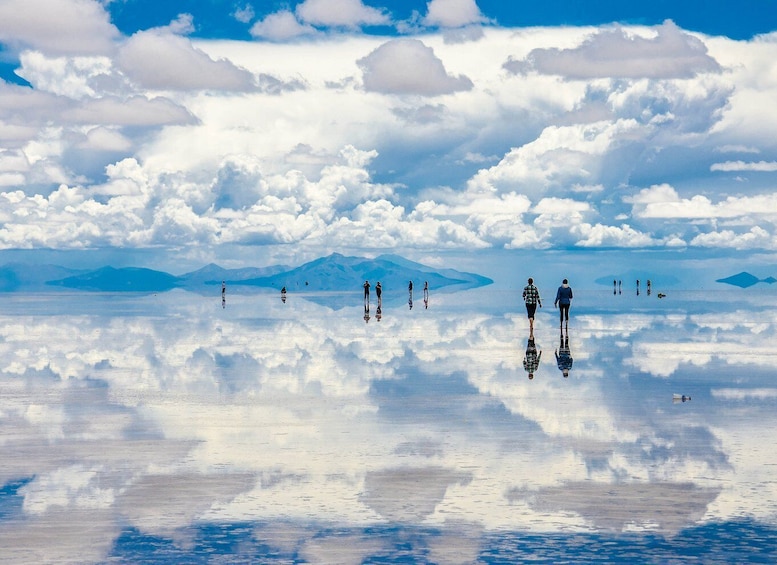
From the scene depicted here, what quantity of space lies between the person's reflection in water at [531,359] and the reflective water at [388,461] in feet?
1.19

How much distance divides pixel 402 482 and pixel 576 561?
486cm

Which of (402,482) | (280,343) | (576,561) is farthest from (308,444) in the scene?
(280,343)

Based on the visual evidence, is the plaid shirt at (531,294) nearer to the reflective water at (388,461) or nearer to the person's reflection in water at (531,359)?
the person's reflection in water at (531,359)

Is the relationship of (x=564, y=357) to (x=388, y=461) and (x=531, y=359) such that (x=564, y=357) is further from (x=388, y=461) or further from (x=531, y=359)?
(x=388, y=461)

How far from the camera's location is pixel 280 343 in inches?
1957

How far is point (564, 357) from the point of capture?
41656 millimetres

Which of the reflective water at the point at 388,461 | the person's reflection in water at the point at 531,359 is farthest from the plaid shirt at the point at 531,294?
the reflective water at the point at 388,461

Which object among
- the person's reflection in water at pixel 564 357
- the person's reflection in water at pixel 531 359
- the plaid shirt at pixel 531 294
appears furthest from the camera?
the plaid shirt at pixel 531 294

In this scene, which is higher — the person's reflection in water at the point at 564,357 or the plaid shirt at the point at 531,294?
the plaid shirt at the point at 531,294

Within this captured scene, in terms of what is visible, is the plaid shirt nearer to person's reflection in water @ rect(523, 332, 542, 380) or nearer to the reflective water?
person's reflection in water @ rect(523, 332, 542, 380)

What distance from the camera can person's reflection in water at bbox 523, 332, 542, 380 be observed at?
36.1m

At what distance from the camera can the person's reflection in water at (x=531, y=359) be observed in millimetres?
36128

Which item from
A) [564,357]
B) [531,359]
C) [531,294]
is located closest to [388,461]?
[531,359]

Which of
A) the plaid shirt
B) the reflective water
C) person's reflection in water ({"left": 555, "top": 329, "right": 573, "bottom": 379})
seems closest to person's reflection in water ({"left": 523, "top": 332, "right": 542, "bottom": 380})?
the reflective water
